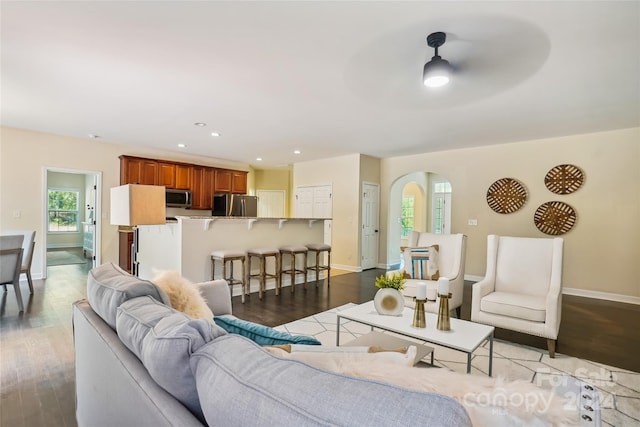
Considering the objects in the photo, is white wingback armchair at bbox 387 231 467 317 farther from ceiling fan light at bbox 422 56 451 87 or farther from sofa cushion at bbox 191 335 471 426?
sofa cushion at bbox 191 335 471 426

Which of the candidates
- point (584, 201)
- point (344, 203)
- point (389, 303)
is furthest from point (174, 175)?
point (584, 201)

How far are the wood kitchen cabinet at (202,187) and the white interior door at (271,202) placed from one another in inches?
89.3

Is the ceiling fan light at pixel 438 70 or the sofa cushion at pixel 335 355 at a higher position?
the ceiling fan light at pixel 438 70

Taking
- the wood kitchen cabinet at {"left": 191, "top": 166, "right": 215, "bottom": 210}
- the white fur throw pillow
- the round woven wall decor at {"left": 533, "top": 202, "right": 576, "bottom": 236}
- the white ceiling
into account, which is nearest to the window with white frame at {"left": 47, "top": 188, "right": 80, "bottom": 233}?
the wood kitchen cabinet at {"left": 191, "top": 166, "right": 215, "bottom": 210}

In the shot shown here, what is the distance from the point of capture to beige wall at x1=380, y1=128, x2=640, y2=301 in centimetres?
454

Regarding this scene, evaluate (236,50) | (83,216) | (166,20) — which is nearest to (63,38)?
(166,20)

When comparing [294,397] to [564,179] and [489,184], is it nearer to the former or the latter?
[564,179]

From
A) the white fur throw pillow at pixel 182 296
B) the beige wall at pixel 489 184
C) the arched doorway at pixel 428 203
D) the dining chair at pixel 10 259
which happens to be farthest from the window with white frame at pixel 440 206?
the dining chair at pixel 10 259

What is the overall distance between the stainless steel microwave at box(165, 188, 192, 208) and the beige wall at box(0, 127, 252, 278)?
41.3 inches

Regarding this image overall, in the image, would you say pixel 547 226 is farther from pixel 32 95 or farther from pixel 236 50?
pixel 32 95

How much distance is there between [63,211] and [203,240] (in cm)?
769

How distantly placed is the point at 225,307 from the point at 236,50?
6.48 ft

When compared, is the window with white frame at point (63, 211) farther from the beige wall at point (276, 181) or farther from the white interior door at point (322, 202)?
the white interior door at point (322, 202)

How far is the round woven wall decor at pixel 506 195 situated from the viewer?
5367 mm
